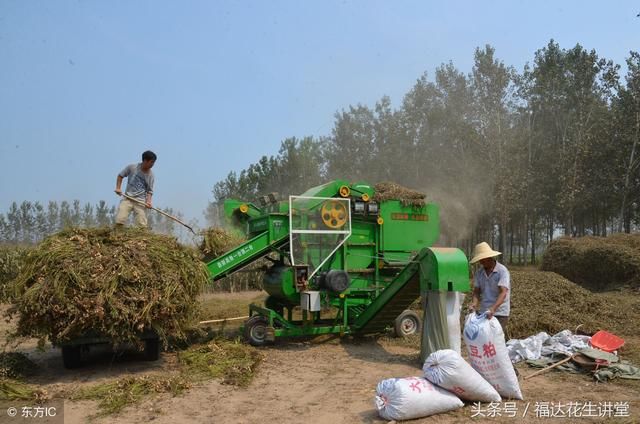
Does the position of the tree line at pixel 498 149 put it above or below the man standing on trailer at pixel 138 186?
above

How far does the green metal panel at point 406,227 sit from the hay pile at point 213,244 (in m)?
2.68

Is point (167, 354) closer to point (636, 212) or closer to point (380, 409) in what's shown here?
point (380, 409)

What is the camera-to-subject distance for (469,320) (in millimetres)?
5398

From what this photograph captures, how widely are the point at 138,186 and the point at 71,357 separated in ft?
8.05

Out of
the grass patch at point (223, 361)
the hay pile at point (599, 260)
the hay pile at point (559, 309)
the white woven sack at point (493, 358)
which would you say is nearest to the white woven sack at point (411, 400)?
the white woven sack at point (493, 358)

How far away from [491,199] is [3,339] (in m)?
20.6

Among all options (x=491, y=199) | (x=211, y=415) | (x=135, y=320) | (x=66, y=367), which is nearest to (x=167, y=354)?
(x=66, y=367)

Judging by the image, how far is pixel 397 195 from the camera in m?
9.34

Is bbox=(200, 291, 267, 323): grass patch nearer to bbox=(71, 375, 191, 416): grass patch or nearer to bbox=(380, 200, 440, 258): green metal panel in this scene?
bbox=(380, 200, 440, 258): green metal panel

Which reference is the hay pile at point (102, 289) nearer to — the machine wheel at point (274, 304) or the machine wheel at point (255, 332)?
the machine wheel at point (255, 332)

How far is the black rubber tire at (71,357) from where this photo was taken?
6648 mm

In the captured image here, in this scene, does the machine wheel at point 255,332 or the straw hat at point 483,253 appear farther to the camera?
the machine wheel at point 255,332

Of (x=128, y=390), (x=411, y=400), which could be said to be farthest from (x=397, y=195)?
(x=128, y=390)

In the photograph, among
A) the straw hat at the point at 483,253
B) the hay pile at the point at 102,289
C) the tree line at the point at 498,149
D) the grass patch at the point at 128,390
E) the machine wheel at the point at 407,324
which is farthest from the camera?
the tree line at the point at 498,149
